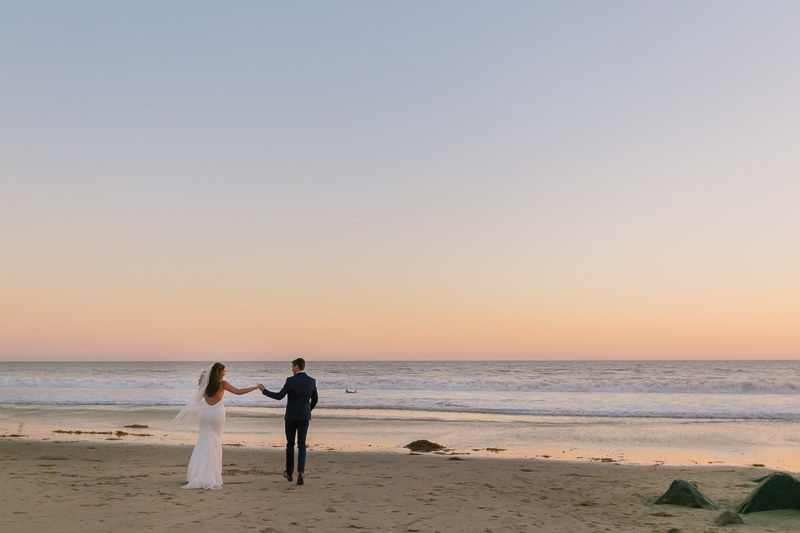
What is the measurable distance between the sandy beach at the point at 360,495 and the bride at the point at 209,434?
31 centimetres

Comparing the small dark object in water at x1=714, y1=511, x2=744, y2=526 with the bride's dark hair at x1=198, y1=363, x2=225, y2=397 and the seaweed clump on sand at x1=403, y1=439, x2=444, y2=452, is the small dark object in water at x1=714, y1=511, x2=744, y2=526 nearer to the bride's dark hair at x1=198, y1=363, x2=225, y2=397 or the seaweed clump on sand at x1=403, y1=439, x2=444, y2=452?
the bride's dark hair at x1=198, y1=363, x2=225, y2=397

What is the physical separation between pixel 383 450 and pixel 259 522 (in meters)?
7.43

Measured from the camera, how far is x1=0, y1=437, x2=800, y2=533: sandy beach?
6.65m

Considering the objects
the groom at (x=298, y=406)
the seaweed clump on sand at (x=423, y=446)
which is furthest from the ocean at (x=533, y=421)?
the groom at (x=298, y=406)

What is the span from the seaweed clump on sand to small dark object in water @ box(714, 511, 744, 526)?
24.9ft

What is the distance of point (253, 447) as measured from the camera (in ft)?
45.9

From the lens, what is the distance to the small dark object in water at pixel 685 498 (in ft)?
25.6

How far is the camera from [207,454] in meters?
8.77

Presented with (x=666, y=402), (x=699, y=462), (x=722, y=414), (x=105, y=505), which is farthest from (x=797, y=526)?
(x=666, y=402)

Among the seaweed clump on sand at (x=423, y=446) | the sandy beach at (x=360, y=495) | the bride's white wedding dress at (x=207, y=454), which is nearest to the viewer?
the sandy beach at (x=360, y=495)

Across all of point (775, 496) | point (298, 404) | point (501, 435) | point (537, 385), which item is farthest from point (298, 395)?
point (537, 385)

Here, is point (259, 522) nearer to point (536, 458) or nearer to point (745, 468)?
point (536, 458)

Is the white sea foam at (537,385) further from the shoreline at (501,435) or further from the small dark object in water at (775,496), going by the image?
the small dark object in water at (775,496)

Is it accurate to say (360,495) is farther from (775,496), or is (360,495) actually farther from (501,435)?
(501,435)
